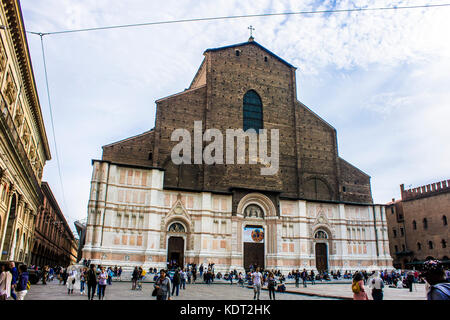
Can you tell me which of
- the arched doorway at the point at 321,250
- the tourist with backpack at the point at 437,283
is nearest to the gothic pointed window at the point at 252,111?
the arched doorway at the point at 321,250

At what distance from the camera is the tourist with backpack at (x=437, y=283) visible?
10.7 ft

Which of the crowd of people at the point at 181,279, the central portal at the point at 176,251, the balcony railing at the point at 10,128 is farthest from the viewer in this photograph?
the central portal at the point at 176,251

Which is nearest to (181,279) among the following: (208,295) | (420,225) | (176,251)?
(208,295)

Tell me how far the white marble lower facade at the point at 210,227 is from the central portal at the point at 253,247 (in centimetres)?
43

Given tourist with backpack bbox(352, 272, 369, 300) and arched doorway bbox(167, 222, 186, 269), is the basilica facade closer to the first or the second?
arched doorway bbox(167, 222, 186, 269)

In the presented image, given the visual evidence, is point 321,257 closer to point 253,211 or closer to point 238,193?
point 253,211

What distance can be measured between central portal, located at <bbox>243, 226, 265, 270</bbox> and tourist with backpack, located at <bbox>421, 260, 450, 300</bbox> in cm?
2596

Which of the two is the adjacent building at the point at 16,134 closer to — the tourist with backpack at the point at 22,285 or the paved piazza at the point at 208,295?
the paved piazza at the point at 208,295

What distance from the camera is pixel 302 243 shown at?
101 feet

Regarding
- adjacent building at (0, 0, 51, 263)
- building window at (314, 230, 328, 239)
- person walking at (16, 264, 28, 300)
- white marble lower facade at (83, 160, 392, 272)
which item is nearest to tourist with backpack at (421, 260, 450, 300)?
person walking at (16, 264, 28, 300)

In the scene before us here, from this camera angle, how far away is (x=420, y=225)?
43.8 meters

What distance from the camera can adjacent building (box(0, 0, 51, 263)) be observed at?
1641 cm
